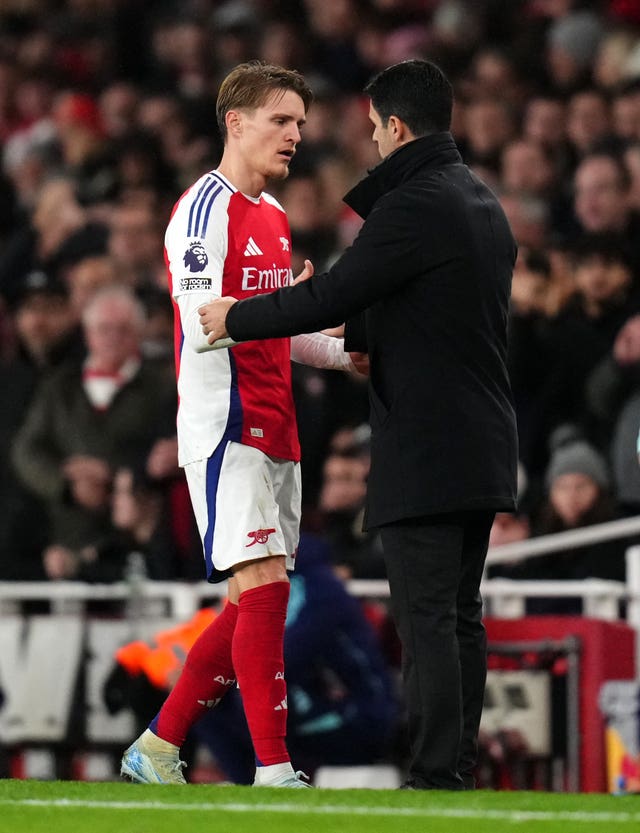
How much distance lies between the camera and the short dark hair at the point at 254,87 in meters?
5.50

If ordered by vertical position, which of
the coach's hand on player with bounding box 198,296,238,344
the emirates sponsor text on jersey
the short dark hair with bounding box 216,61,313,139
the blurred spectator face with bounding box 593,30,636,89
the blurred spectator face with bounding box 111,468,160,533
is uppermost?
the blurred spectator face with bounding box 593,30,636,89

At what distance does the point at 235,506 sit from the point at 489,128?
6146 mm

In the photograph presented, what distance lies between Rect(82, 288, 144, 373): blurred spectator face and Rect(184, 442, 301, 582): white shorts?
15.2 ft

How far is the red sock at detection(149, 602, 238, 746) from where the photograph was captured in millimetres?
5539

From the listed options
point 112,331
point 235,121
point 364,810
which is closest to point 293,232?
point 112,331

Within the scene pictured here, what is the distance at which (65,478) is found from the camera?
32.4ft

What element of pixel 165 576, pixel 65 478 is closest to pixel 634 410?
pixel 165 576

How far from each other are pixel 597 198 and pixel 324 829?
618 centimetres

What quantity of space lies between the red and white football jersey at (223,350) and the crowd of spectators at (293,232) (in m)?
2.96

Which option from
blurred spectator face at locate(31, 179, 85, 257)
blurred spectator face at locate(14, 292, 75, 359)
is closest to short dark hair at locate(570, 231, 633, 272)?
blurred spectator face at locate(14, 292, 75, 359)

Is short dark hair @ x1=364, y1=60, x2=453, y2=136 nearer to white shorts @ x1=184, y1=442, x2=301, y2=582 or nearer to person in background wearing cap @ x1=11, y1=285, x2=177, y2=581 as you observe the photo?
white shorts @ x1=184, y1=442, x2=301, y2=582

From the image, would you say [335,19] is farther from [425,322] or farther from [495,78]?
[425,322]

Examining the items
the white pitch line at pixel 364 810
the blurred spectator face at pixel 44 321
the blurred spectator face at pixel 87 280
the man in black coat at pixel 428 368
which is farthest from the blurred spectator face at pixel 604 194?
the white pitch line at pixel 364 810

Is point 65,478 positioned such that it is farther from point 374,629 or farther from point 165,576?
point 374,629
